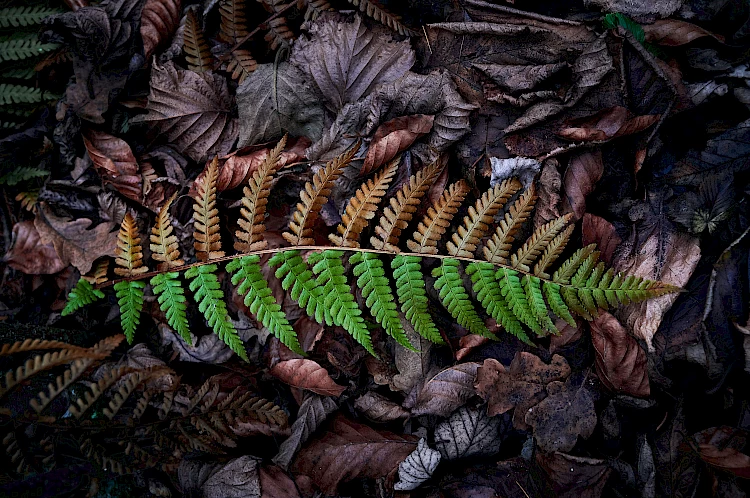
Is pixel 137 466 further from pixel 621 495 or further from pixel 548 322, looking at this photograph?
pixel 621 495

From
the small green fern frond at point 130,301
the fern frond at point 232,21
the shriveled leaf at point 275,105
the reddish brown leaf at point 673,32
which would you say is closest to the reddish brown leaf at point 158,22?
the fern frond at point 232,21

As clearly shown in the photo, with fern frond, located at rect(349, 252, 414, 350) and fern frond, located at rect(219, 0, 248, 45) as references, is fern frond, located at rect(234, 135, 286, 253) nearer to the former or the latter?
fern frond, located at rect(349, 252, 414, 350)

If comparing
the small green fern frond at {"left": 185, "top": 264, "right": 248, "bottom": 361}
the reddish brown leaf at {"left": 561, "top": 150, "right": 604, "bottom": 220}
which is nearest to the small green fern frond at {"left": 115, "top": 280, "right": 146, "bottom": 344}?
the small green fern frond at {"left": 185, "top": 264, "right": 248, "bottom": 361}

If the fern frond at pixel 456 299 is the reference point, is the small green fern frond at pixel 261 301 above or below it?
below

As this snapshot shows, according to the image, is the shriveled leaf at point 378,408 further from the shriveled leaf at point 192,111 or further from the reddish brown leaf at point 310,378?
the shriveled leaf at point 192,111

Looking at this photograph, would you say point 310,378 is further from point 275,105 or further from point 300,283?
point 275,105

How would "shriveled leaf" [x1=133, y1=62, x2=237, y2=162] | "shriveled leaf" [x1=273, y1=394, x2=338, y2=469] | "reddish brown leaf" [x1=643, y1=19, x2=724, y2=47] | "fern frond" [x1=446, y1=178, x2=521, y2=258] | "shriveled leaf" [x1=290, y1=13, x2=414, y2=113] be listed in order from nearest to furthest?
1. "fern frond" [x1=446, y1=178, x2=521, y2=258]
2. "reddish brown leaf" [x1=643, y1=19, x2=724, y2=47]
3. "shriveled leaf" [x1=273, y1=394, x2=338, y2=469]
4. "shriveled leaf" [x1=290, y1=13, x2=414, y2=113]
5. "shriveled leaf" [x1=133, y1=62, x2=237, y2=162]
